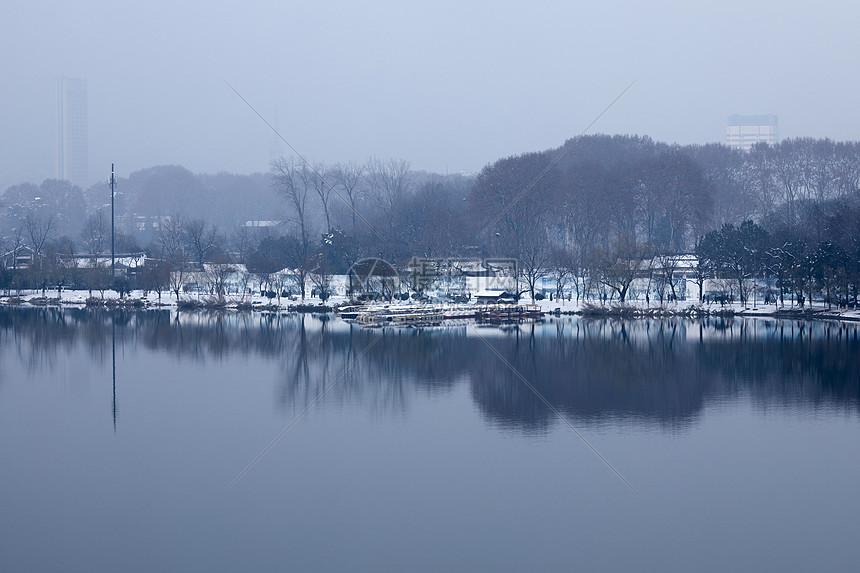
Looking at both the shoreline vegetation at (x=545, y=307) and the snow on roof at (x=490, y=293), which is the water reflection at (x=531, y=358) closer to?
the shoreline vegetation at (x=545, y=307)

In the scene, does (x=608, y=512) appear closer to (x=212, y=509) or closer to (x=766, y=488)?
(x=766, y=488)

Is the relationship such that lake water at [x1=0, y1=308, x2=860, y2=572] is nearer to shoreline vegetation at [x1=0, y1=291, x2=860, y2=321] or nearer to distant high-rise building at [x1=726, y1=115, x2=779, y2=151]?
shoreline vegetation at [x1=0, y1=291, x2=860, y2=321]

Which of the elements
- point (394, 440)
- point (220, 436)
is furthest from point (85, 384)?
point (394, 440)

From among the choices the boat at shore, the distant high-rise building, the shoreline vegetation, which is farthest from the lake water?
the distant high-rise building

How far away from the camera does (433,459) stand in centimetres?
1107

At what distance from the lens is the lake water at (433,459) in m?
8.34

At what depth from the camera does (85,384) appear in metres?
16.4

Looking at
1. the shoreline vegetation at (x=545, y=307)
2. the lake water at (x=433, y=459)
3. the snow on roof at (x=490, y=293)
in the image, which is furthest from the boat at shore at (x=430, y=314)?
the lake water at (x=433, y=459)

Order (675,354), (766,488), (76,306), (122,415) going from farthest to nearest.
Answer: (76,306) → (675,354) → (122,415) → (766,488)

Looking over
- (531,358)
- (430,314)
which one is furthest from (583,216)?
(531,358)

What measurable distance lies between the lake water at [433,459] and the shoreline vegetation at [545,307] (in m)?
7.02

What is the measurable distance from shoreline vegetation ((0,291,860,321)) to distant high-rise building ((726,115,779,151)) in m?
67.2

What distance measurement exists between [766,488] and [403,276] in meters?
22.2

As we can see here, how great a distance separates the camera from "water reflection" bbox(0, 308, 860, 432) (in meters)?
14.3
